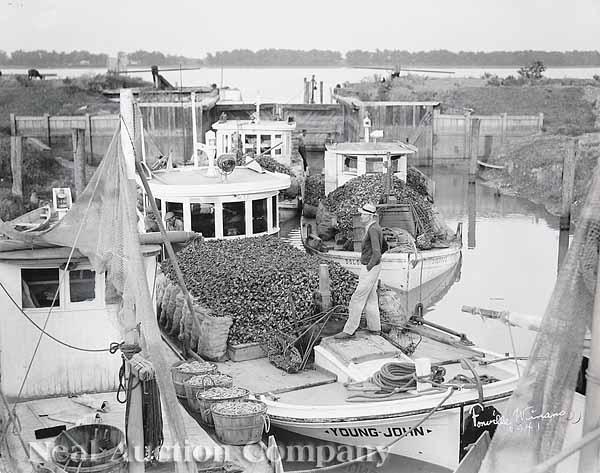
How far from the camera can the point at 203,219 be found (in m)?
14.9

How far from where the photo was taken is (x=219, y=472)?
8.25m

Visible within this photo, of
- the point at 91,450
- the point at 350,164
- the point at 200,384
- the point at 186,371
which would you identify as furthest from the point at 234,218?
the point at 350,164

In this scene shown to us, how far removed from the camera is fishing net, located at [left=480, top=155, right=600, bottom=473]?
13.1 feet

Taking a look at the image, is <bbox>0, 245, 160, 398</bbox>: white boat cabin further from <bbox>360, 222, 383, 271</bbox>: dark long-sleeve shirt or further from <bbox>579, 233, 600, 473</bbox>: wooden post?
<bbox>579, 233, 600, 473</bbox>: wooden post

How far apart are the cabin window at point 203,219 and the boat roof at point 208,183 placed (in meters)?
0.34

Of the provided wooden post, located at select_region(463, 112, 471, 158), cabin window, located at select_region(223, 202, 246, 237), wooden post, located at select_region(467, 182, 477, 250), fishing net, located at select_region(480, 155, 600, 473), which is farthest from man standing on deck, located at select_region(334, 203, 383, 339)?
wooden post, located at select_region(463, 112, 471, 158)

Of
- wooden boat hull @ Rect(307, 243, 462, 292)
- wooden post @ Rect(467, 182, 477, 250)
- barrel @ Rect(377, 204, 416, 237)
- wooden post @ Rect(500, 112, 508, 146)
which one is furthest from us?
wooden post @ Rect(500, 112, 508, 146)

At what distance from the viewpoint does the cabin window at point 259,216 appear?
50.0 feet

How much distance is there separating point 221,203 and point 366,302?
14.7ft

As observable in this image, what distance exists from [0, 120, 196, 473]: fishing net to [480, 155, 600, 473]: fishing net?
353 cm

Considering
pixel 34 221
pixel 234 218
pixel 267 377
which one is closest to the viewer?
pixel 267 377

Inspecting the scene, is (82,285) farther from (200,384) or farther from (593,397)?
(593,397)

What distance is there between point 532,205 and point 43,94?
1581 inches

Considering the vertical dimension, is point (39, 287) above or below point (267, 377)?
above
